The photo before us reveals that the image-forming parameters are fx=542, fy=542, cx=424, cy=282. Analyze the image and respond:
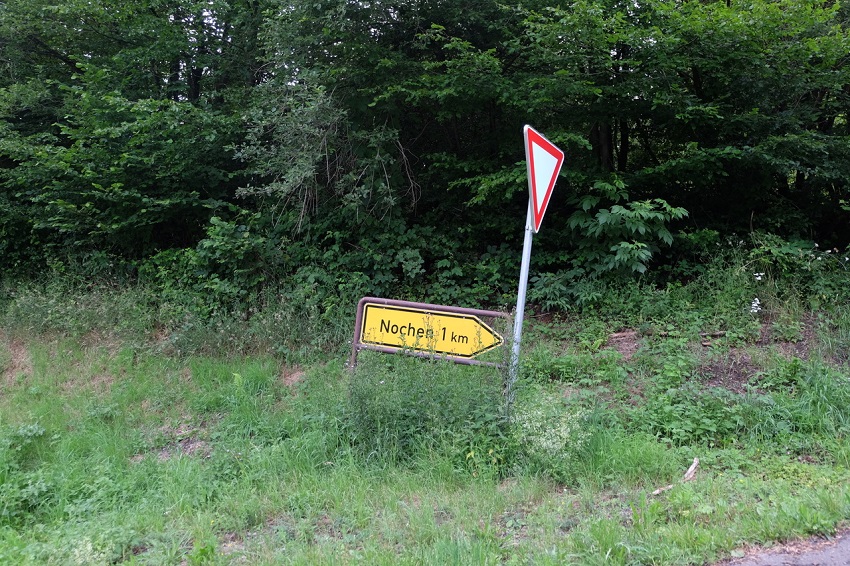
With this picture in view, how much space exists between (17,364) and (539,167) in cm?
761

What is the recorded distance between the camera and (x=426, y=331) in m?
4.81

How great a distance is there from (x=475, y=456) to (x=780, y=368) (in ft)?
10.1

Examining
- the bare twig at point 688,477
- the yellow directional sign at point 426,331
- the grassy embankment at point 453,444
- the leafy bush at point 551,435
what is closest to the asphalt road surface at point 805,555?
the grassy embankment at point 453,444

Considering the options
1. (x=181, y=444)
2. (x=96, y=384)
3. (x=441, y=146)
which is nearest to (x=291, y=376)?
(x=181, y=444)

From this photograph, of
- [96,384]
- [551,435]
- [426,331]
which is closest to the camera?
[551,435]

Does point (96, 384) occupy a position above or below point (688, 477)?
below

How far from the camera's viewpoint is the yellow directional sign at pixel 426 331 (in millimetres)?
4672

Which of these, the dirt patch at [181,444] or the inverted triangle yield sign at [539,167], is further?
the dirt patch at [181,444]

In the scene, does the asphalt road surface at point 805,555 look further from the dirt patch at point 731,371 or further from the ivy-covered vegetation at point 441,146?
the ivy-covered vegetation at point 441,146

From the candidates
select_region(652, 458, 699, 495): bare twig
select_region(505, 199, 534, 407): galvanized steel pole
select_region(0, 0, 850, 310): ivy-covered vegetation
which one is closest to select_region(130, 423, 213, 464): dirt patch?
select_region(0, 0, 850, 310): ivy-covered vegetation

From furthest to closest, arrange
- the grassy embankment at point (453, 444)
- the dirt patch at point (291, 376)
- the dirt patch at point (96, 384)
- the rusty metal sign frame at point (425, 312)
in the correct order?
the dirt patch at point (96, 384), the dirt patch at point (291, 376), the rusty metal sign frame at point (425, 312), the grassy embankment at point (453, 444)

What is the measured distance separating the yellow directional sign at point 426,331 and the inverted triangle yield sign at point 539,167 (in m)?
1.11

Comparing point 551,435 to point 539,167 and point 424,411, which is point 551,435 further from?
point 539,167

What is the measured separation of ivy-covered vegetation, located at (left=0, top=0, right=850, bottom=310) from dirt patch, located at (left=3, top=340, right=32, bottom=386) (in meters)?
1.64
